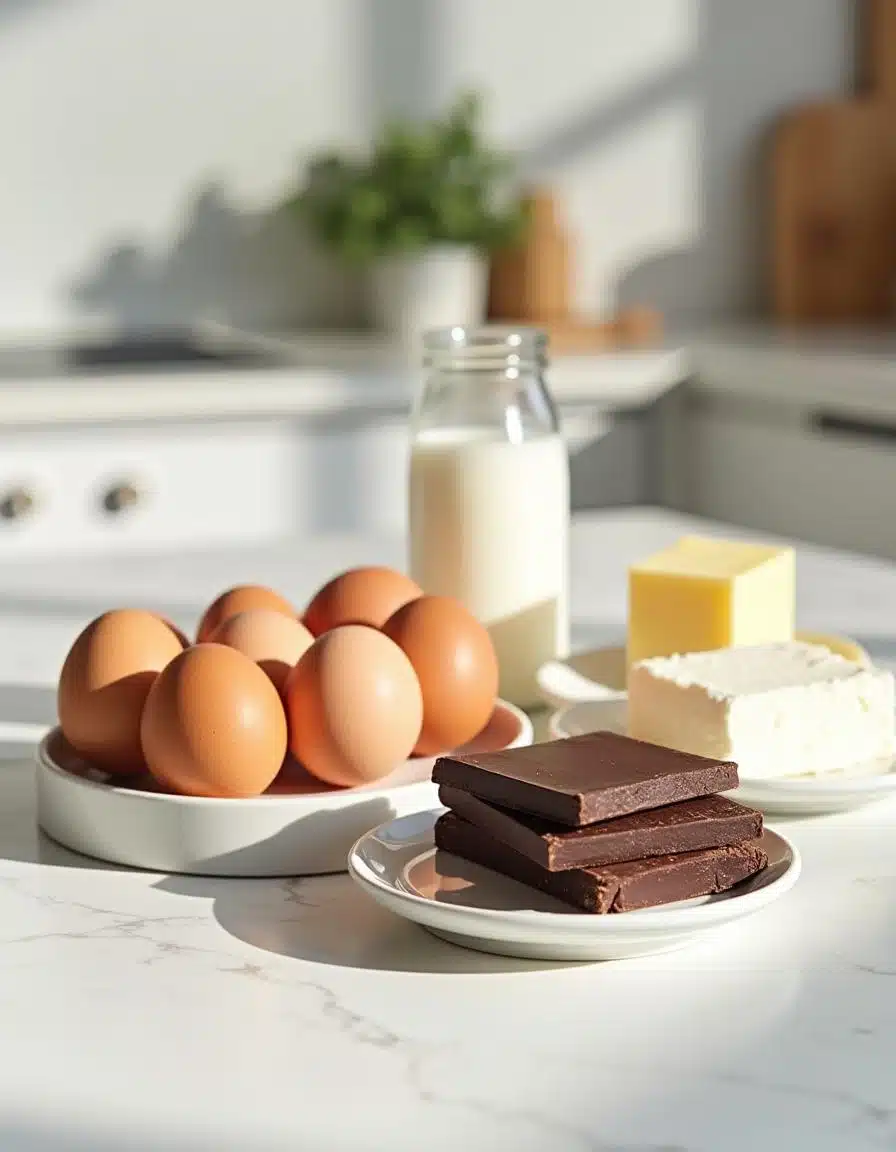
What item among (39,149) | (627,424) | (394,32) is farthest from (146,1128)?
(394,32)

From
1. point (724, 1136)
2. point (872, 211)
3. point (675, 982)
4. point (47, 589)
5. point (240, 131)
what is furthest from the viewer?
point (872, 211)

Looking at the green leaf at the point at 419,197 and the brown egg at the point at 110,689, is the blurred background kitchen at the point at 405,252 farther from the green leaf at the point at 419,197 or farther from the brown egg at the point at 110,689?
the brown egg at the point at 110,689

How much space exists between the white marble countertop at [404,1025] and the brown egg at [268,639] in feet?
0.41

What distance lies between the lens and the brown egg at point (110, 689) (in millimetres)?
850

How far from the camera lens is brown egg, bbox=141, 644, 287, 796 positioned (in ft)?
2.61

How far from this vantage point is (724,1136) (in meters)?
0.56

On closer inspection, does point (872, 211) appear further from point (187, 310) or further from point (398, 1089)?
point (398, 1089)

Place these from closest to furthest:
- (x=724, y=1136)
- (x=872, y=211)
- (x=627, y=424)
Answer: (x=724, y=1136), (x=627, y=424), (x=872, y=211)

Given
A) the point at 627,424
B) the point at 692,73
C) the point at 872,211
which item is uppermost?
the point at 692,73

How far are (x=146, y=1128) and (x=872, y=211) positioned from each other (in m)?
3.11

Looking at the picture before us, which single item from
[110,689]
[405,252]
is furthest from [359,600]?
[405,252]

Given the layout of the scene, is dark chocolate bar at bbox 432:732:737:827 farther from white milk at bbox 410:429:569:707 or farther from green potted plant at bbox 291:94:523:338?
green potted plant at bbox 291:94:523:338

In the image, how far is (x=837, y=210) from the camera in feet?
11.2

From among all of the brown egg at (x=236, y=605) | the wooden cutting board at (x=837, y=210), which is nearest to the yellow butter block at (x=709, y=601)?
the brown egg at (x=236, y=605)
